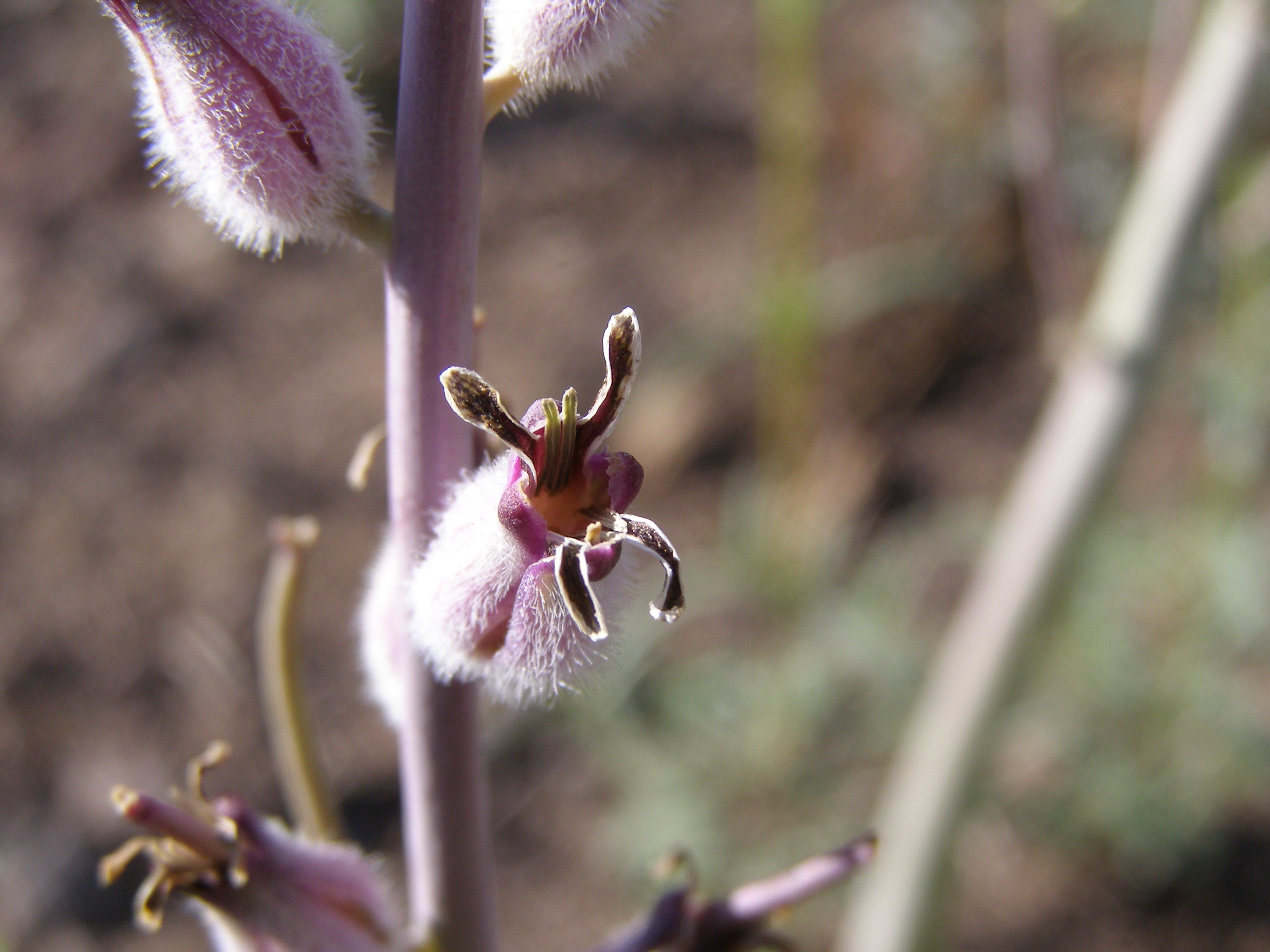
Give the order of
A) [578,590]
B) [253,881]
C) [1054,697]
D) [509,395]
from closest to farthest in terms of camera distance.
Answer: [578,590] → [253,881] → [1054,697] → [509,395]

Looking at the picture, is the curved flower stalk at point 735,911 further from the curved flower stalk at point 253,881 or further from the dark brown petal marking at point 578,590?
the dark brown petal marking at point 578,590

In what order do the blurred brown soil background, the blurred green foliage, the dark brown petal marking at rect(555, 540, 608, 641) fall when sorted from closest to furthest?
the dark brown petal marking at rect(555, 540, 608, 641)
the blurred green foliage
the blurred brown soil background

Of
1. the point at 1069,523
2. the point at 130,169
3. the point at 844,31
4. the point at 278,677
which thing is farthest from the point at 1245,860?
the point at 130,169

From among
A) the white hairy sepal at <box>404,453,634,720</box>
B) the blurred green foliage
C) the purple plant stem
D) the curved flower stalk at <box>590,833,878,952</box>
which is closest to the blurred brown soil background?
the blurred green foliage

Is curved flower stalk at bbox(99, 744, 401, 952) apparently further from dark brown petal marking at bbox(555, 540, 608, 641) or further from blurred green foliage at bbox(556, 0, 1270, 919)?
blurred green foliage at bbox(556, 0, 1270, 919)

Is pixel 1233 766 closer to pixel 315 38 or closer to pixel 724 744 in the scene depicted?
pixel 724 744

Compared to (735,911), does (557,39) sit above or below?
above

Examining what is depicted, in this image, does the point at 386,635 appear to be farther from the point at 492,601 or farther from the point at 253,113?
the point at 253,113

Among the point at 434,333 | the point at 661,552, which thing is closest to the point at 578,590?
the point at 661,552
